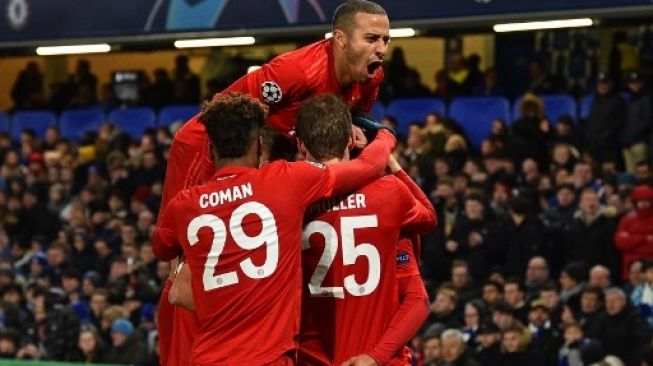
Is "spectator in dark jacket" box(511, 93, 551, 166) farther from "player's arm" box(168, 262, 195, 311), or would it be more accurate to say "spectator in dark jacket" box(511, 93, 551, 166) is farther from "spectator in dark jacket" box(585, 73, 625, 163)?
"player's arm" box(168, 262, 195, 311)

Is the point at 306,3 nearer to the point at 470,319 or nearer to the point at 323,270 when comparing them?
the point at 470,319

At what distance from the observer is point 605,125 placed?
1496 centimetres

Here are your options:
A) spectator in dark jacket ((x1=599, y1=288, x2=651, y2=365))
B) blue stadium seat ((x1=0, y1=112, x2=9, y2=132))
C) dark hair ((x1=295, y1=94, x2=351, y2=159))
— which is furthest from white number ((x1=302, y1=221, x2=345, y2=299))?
blue stadium seat ((x1=0, y1=112, x2=9, y2=132))

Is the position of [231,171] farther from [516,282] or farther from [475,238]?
[475,238]

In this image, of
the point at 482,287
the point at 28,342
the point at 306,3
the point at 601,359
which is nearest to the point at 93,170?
the point at 28,342

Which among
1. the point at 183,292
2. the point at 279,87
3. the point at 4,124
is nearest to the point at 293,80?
the point at 279,87

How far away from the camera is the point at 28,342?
1563 cm

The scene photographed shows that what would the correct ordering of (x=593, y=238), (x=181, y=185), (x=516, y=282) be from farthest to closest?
(x=593, y=238) → (x=516, y=282) → (x=181, y=185)

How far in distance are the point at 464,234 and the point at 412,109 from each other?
10.3ft

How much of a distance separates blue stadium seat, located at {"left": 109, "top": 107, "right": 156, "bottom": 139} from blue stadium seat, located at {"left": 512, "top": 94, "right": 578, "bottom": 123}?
4.80m

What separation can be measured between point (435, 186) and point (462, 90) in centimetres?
223

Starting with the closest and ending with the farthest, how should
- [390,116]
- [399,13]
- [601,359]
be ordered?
[601,359]
[399,13]
[390,116]

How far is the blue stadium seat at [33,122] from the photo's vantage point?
2002 cm

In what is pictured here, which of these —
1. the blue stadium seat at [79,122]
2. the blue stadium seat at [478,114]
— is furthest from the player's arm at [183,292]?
the blue stadium seat at [79,122]
